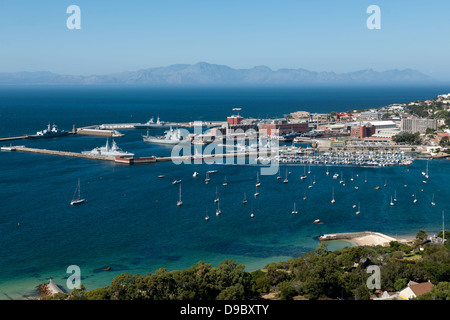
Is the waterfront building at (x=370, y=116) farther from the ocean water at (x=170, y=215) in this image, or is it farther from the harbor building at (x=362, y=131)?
the ocean water at (x=170, y=215)

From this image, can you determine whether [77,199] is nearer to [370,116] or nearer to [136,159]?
[136,159]

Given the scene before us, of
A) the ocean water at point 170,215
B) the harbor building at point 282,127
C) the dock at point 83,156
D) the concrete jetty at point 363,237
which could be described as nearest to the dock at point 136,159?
the dock at point 83,156

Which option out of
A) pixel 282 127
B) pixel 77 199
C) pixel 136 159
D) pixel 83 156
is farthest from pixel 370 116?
pixel 77 199

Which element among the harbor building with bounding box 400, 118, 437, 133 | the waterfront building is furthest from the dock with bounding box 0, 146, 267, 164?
the waterfront building

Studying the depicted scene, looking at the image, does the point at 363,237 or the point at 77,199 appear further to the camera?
the point at 77,199

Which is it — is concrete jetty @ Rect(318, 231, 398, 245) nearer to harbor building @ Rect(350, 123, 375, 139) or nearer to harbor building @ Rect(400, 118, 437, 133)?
harbor building @ Rect(350, 123, 375, 139)
